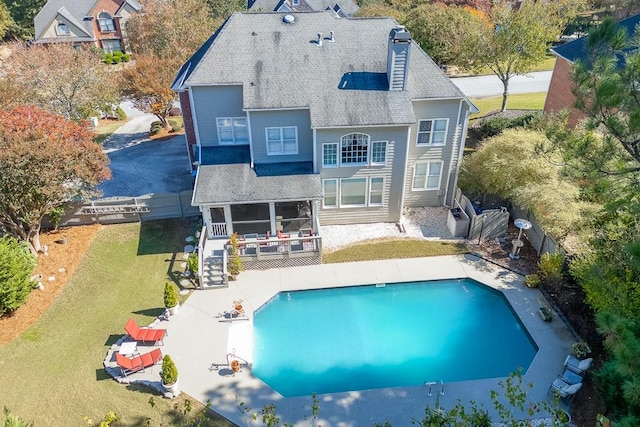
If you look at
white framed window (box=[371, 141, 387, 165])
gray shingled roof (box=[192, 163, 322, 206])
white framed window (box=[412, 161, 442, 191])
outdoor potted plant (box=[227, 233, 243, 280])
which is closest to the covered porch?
gray shingled roof (box=[192, 163, 322, 206])

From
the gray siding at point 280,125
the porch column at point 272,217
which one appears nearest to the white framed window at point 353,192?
the gray siding at point 280,125

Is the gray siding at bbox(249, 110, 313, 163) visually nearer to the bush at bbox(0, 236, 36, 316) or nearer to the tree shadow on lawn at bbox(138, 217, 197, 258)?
the tree shadow on lawn at bbox(138, 217, 197, 258)

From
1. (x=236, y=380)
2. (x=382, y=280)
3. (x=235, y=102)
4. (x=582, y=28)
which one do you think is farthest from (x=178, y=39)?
(x=582, y=28)

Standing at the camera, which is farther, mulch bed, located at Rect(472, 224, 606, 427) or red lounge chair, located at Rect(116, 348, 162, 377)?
red lounge chair, located at Rect(116, 348, 162, 377)

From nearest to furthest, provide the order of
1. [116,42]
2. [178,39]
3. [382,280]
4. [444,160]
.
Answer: [382,280] < [444,160] < [178,39] < [116,42]

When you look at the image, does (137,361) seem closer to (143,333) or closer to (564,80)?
(143,333)

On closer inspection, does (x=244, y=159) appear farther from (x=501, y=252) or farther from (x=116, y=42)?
(x=116, y=42)
